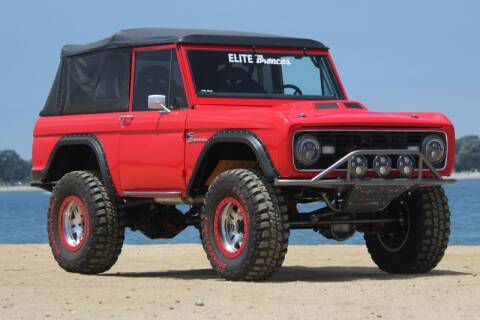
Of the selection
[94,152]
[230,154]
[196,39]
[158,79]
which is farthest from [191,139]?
[94,152]

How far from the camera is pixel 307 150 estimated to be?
42.3 ft

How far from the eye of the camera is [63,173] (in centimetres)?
1602

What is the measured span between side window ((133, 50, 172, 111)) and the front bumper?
7.17 feet

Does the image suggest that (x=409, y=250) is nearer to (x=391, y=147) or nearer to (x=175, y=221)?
(x=391, y=147)

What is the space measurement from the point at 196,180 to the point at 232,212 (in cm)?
59

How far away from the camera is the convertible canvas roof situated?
1457 cm

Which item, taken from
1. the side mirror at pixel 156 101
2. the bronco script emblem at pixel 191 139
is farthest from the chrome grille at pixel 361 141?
the side mirror at pixel 156 101

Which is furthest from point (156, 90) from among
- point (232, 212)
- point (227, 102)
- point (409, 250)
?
point (409, 250)

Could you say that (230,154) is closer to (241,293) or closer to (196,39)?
(196,39)

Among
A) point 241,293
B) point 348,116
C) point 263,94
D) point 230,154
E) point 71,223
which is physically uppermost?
point 263,94

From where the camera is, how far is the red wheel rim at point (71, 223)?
607 inches

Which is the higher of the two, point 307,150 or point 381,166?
point 307,150

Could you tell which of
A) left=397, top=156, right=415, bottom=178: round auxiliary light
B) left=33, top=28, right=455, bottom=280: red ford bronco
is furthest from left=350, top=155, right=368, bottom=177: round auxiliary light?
left=397, top=156, right=415, bottom=178: round auxiliary light

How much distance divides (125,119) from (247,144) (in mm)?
1949
